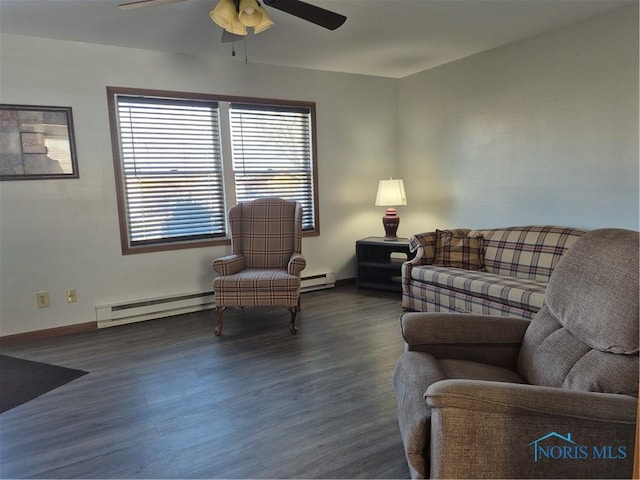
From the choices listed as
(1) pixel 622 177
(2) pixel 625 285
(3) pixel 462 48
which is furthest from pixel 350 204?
(2) pixel 625 285

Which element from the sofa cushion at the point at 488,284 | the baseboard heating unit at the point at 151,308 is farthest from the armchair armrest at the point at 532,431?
the baseboard heating unit at the point at 151,308

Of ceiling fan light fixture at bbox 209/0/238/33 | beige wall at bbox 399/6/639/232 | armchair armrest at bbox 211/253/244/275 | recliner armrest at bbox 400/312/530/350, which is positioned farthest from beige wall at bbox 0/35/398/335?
recliner armrest at bbox 400/312/530/350

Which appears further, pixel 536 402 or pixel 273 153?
pixel 273 153

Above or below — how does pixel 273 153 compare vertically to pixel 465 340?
above

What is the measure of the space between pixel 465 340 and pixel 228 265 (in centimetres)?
218

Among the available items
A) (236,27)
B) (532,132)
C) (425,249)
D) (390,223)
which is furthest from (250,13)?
(390,223)

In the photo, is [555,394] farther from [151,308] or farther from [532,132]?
[151,308]

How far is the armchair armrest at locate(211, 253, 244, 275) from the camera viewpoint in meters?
3.36

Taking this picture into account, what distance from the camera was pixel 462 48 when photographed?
12.3 ft

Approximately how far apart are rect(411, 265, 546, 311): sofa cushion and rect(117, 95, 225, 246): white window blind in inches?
82.7

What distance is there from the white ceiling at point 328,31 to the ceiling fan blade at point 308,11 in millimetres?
495

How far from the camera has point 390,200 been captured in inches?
175

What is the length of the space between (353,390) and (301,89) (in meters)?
3.18

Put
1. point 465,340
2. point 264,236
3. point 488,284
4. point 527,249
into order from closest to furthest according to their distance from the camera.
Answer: point 465,340 < point 488,284 < point 527,249 < point 264,236
